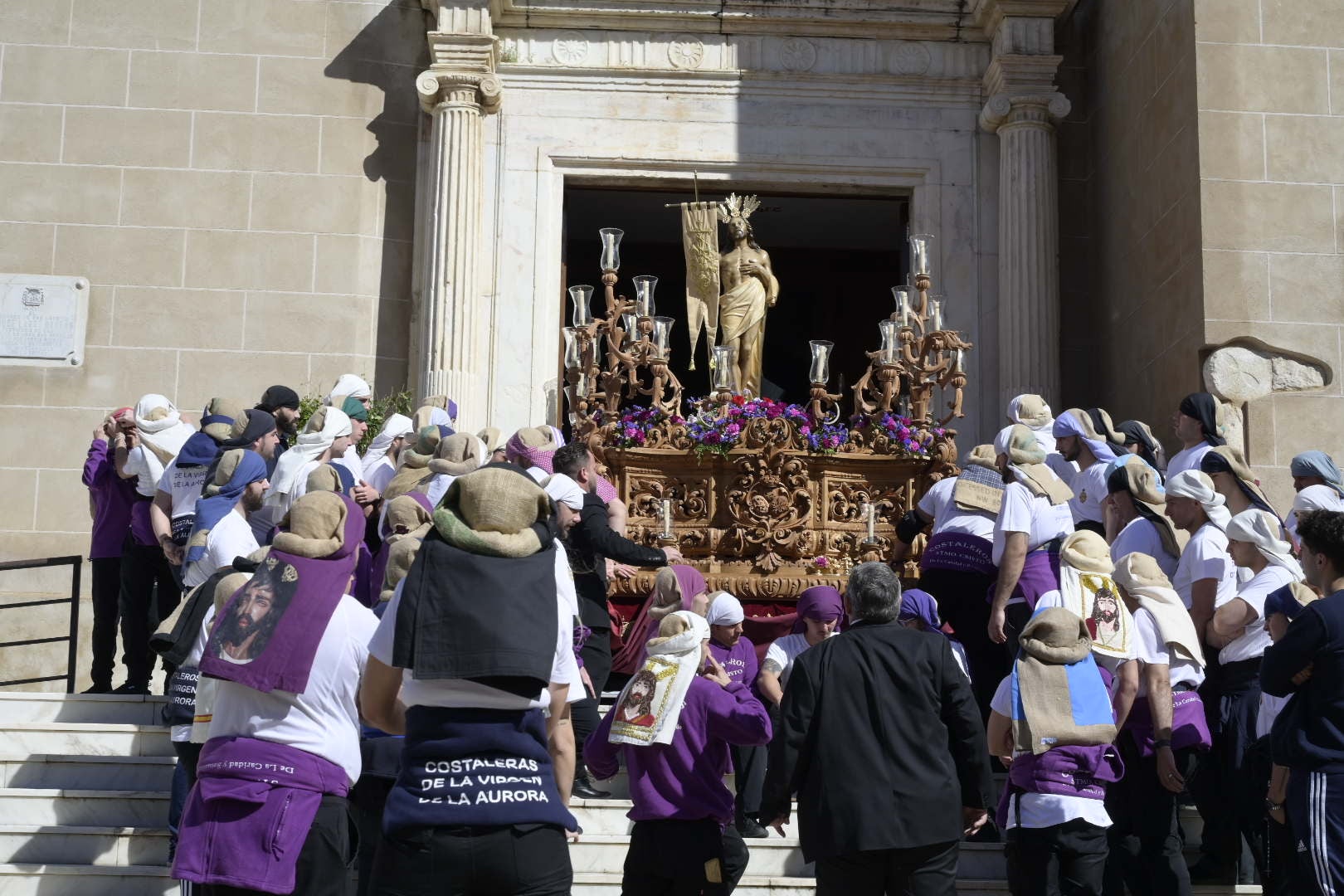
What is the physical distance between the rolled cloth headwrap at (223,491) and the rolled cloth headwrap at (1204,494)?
448cm

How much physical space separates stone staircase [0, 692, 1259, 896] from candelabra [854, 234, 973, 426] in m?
4.84

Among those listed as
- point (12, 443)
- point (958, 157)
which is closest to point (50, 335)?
point (12, 443)

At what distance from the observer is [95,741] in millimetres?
8938

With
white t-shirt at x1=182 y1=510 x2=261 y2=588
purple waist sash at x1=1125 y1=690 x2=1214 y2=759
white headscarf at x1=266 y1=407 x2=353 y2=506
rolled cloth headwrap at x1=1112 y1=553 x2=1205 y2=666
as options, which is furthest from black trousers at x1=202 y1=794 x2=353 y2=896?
white headscarf at x1=266 y1=407 x2=353 y2=506

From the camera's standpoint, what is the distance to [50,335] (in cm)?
1428

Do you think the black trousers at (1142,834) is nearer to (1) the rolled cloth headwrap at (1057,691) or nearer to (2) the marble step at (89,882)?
(1) the rolled cloth headwrap at (1057,691)

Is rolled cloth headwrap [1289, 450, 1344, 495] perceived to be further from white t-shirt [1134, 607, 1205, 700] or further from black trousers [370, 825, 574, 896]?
black trousers [370, 825, 574, 896]

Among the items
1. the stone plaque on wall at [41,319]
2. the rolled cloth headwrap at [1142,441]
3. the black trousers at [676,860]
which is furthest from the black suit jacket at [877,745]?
the stone plaque on wall at [41,319]

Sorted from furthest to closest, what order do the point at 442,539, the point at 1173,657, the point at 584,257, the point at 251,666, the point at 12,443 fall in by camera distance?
the point at 584,257 < the point at 12,443 < the point at 1173,657 < the point at 251,666 < the point at 442,539

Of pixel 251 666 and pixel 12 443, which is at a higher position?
pixel 12 443

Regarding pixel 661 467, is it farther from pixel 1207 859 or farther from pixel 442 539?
pixel 442 539

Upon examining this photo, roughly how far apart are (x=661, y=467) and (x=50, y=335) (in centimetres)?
541

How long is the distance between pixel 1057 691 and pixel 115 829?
429 centimetres

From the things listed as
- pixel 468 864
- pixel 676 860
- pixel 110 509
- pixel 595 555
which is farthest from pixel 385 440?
pixel 468 864
